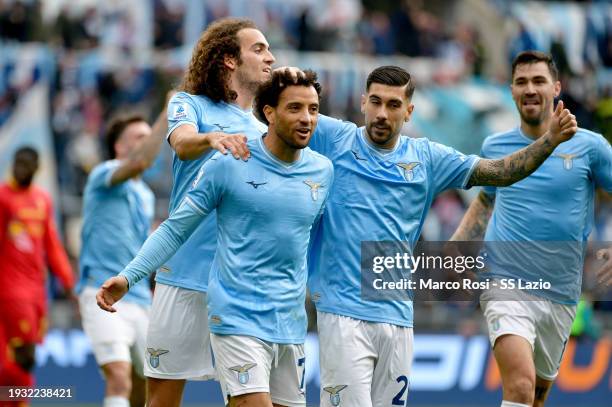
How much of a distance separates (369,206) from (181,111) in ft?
4.17

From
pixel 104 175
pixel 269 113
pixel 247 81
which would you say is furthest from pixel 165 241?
pixel 104 175

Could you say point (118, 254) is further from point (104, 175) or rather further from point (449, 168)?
point (449, 168)

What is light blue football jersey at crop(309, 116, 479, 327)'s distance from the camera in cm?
756

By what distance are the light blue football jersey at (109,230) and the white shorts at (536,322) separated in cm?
314

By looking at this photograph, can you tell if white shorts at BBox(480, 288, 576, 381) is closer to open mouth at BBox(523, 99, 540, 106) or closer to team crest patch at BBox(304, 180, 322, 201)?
open mouth at BBox(523, 99, 540, 106)

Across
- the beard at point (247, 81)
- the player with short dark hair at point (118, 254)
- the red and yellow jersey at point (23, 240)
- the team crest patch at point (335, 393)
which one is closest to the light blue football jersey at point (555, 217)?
the team crest patch at point (335, 393)

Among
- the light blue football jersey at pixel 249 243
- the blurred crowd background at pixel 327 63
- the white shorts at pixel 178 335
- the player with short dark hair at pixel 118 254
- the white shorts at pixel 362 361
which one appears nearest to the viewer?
the light blue football jersey at pixel 249 243

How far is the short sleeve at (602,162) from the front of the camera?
28.5 feet

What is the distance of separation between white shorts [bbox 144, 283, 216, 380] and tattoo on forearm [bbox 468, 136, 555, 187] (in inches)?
74.1

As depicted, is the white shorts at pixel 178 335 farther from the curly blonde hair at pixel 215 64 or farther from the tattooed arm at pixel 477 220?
the tattooed arm at pixel 477 220

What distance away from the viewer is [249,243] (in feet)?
22.9

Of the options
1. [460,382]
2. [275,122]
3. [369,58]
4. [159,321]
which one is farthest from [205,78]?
[369,58]

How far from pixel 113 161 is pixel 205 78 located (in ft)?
9.05

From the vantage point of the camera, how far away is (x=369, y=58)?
22.1 m
